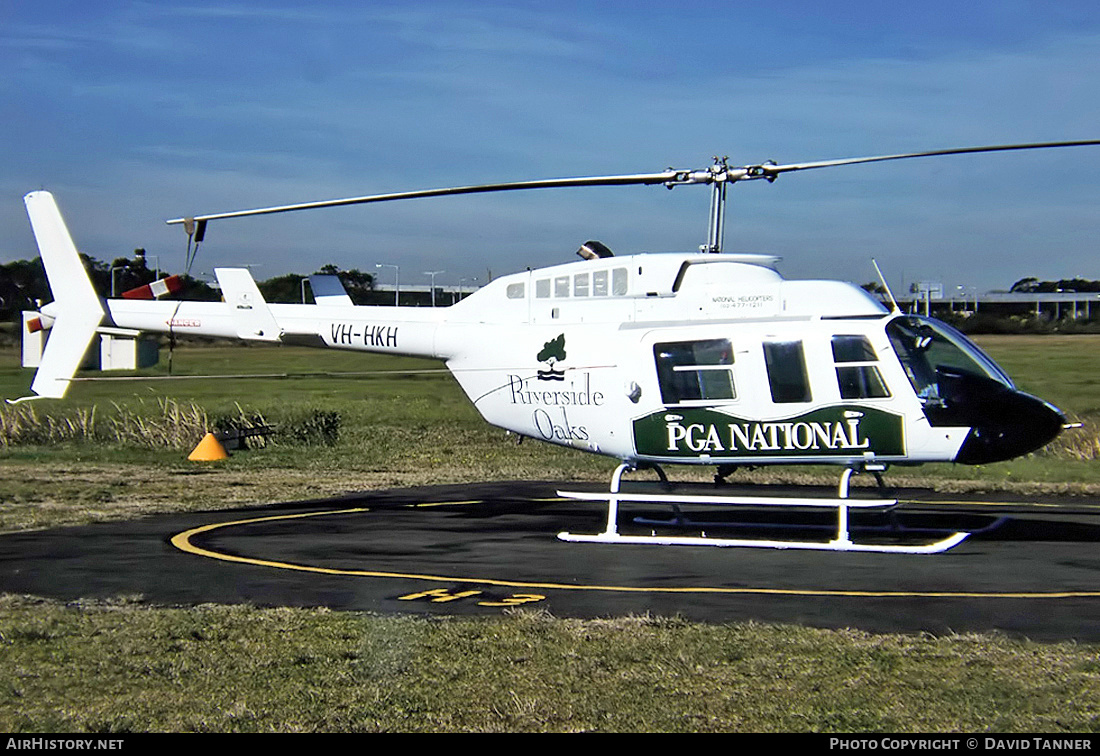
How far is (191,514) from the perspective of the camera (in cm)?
1741

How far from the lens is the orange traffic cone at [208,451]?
26359 mm

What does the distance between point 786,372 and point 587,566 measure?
3.71 metres

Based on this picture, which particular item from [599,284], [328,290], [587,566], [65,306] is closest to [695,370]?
[599,284]

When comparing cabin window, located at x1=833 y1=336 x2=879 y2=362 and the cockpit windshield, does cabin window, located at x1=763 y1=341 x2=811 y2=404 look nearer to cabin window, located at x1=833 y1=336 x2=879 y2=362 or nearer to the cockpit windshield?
cabin window, located at x1=833 y1=336 x2=879 y2=362

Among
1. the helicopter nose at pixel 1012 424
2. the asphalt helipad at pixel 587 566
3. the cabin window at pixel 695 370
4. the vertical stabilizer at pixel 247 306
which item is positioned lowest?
the asphalt helipad at pixel 587 566

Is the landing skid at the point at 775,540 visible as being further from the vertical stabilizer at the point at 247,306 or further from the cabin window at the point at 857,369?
the vertical stabilizer at the point at 247,306

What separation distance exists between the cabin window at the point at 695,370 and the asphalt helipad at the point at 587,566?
200cm

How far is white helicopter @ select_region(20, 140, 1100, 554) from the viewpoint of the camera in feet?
45.7

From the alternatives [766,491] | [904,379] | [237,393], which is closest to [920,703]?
[904,379]

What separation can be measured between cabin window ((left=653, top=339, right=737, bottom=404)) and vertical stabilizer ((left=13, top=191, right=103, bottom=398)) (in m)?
10.3

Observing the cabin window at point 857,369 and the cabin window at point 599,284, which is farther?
the cabin window at point 599,284

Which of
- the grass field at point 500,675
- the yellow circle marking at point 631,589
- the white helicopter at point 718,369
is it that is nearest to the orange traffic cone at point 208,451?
the white helicopter at point 718,369

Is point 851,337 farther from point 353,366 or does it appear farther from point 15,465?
point 353,366

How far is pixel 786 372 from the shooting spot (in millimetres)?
→ 14391
